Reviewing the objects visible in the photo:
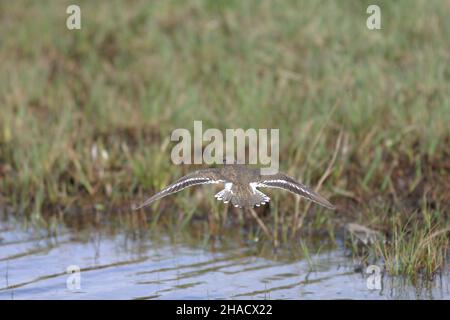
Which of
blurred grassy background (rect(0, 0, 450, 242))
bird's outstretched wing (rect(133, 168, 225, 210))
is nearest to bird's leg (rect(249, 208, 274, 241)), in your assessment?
blurred grassy background (rect(0, 0, 450, 242))

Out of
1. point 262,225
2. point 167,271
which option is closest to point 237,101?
point 262,225

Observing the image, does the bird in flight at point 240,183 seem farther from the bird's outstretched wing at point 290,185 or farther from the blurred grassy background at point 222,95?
the blurred grassy background at point 222,95

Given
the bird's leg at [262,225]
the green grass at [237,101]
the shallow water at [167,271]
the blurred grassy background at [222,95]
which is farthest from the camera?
the blurred grassy background at [222,95]

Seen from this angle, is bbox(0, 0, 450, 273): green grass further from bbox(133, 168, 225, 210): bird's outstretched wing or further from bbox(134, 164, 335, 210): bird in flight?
bbox(133, 168, 225, 210): bird's outstretched wing

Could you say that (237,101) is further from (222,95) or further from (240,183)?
(240,183)

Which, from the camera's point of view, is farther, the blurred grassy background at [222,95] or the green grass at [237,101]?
the blurred grassy background at [222,95]

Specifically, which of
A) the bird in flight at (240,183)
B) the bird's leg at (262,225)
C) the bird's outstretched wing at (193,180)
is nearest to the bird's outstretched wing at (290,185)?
the bird in flight at (240,183)
